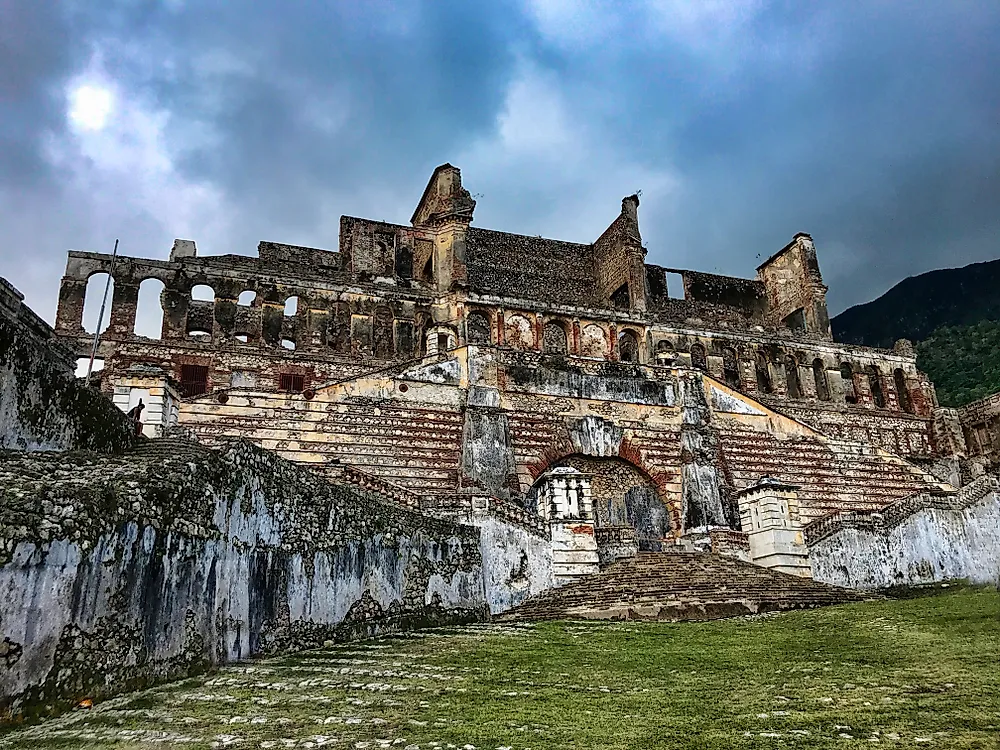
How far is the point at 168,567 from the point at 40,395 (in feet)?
9.00

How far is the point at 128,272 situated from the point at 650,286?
23.4 metres

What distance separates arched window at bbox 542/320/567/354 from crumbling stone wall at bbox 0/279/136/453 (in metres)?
21.8

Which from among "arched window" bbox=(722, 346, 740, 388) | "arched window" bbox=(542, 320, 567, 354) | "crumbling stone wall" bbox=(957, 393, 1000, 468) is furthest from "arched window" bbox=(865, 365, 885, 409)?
"arched window" bbox=(542, 320, 567, 354)

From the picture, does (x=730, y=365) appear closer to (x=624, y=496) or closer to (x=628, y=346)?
(x=628, y=346)

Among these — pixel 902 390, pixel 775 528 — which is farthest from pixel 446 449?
pixel 902 390

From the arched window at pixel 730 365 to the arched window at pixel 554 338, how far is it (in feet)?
25.3

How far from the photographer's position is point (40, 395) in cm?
812

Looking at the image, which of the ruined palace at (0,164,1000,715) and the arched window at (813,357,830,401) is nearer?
the ruined palace at (0,164,1000,715)

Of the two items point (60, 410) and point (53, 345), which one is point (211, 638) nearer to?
point (60, 410)

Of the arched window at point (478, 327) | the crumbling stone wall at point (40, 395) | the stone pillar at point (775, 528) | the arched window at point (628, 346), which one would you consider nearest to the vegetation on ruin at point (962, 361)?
the arched window at point (628, 346)

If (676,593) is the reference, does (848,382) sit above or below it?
above

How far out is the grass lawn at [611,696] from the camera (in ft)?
14.9

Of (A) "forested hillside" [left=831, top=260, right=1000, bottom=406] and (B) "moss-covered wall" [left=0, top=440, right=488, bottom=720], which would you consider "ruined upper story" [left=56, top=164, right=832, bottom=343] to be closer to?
(A) "forested hillside" [left=831, top=260, right=1000, bottom=406]

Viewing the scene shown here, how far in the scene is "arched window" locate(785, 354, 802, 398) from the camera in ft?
113
